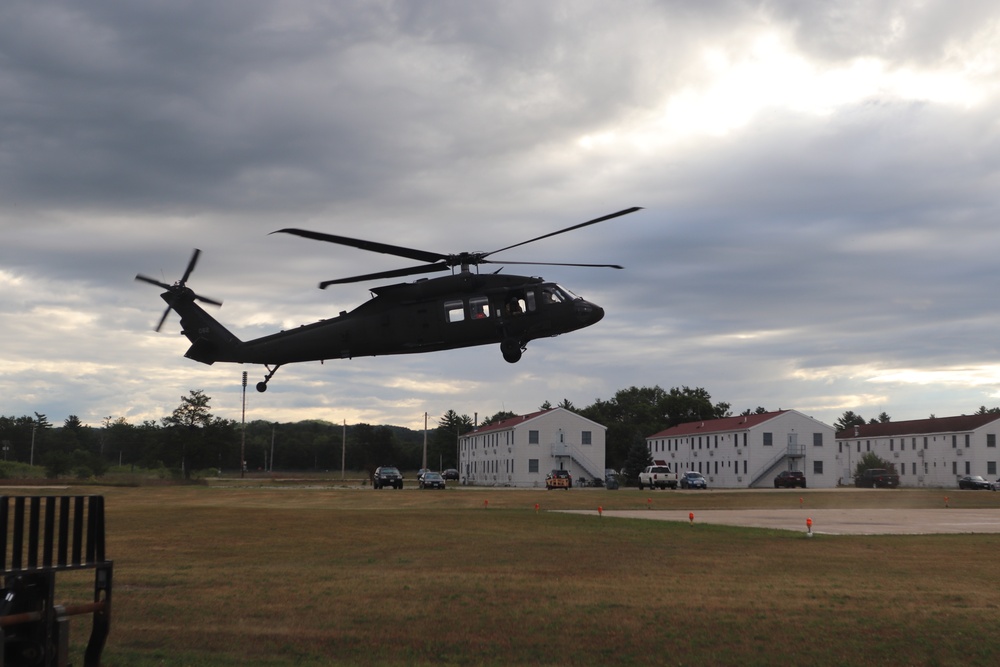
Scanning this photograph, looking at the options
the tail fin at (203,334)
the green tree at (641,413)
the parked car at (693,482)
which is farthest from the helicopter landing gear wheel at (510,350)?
the green tree at (641,413)

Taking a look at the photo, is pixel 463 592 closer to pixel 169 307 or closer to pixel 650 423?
pixel 169 307

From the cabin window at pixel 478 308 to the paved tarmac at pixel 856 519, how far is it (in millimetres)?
23972

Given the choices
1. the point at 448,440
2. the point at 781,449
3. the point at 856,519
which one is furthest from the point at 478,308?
the point at 448,440

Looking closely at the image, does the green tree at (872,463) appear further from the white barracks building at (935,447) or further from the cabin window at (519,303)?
the cabin window at (519,303)

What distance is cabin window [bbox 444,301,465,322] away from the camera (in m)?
20.6

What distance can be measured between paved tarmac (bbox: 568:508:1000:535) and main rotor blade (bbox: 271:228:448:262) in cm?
2460

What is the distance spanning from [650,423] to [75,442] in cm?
9779

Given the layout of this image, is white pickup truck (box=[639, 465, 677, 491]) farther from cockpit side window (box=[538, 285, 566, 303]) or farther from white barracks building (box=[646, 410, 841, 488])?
cockpit side window (box=[538, 285, 566, 303])

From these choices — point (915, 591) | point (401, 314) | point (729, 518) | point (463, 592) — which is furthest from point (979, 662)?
point (729, 518)

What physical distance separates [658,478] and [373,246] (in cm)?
7591

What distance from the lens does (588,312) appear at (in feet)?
70.7

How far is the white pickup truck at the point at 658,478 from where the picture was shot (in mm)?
90750

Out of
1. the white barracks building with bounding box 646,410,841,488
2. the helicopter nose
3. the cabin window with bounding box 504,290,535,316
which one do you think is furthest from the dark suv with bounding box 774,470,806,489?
the cabin window with bounding box 504,290,535,316

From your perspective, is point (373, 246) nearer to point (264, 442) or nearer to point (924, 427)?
point (924, 427)
